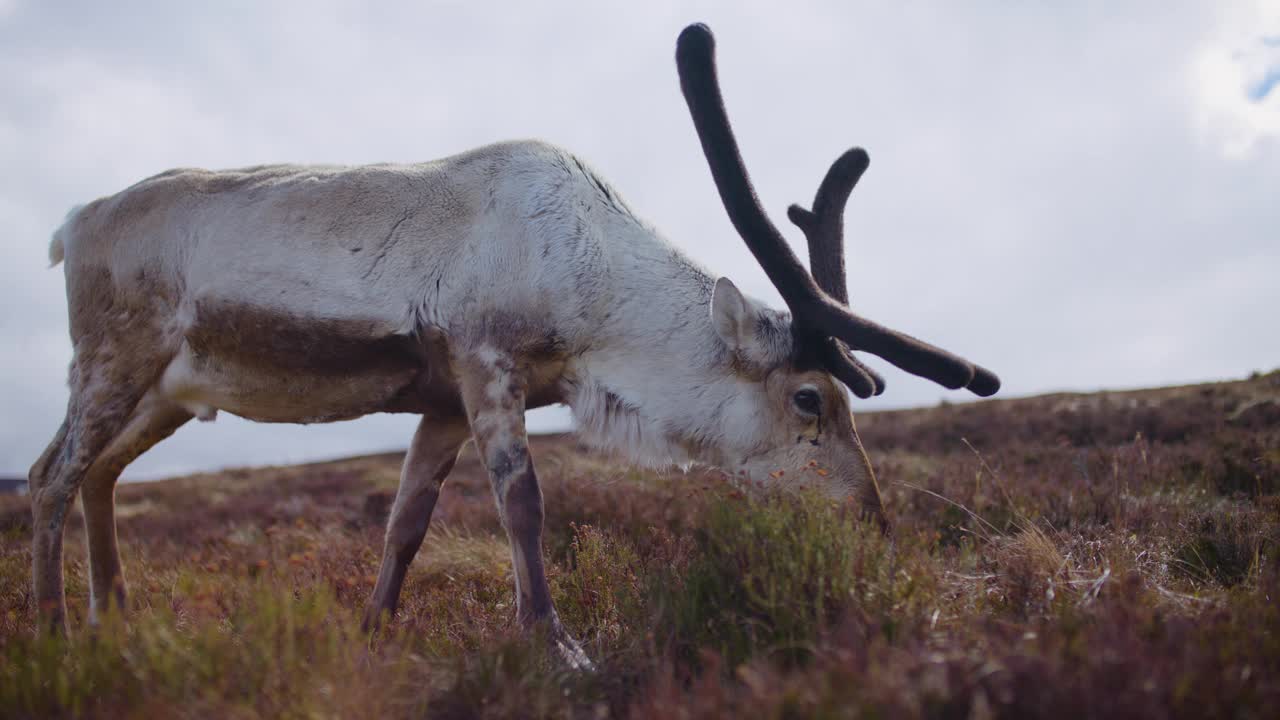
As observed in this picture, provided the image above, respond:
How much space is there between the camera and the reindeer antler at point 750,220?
3.55 meters

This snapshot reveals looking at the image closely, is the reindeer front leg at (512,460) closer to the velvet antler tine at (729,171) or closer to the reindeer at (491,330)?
the reindeer at (491,330)

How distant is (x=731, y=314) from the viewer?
3643 millimetres

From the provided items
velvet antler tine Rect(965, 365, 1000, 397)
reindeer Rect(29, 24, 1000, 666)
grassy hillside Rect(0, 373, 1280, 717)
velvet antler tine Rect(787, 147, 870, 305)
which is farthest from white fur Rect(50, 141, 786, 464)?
velvet antler tine Rect(965, 365, 1000, 397)

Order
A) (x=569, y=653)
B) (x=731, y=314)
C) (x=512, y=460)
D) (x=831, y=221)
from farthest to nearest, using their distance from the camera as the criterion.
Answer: (x=831, y=221) < (x=731, y=314) < (x=512, y=460) < (x=569, y=653)

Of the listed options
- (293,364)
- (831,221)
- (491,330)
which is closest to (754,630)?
(491,330)

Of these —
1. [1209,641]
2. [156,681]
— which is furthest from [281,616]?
[1209,641]

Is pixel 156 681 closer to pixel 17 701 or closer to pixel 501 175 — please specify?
pixel 17 701

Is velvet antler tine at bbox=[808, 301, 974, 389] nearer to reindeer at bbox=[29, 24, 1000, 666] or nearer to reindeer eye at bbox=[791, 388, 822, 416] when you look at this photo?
reindeer at bbox=[29, 24, 1000, 666]

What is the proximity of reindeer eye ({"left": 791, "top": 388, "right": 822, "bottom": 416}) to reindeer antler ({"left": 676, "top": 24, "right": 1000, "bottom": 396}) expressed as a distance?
17cm

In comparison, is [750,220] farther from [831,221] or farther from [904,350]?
[831,221]

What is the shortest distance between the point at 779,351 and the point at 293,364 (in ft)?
7.71

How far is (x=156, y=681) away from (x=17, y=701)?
1.84 ft

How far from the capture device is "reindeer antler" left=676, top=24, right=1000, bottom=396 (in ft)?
11.7

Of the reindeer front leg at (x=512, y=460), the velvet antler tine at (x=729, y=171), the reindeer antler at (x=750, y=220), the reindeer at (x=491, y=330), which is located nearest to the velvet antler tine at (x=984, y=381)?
the reindeer at (x=491, y=330)
